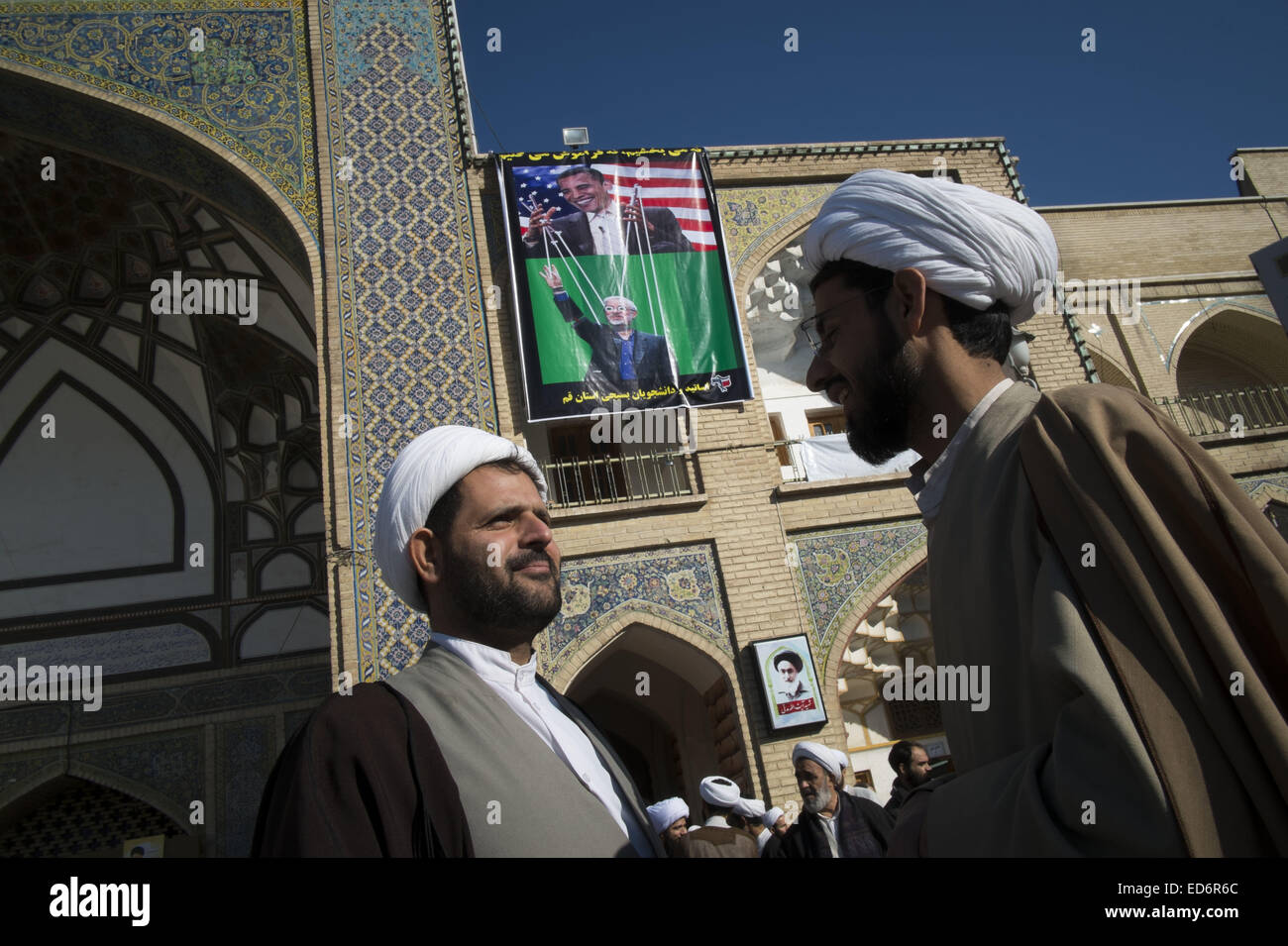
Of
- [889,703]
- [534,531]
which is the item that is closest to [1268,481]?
[889,703]

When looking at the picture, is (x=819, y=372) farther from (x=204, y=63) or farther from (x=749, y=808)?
(x=204, y=63)

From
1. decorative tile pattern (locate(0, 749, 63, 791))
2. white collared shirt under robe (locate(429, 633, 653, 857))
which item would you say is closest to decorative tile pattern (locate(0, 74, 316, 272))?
decorative tile pattern (locate(0, 749, 63, 791))

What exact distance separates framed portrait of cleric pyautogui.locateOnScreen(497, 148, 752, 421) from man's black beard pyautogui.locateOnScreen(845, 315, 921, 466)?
6515mm

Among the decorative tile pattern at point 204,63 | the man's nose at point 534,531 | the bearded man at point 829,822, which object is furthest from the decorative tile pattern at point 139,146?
the man's nose at point 534,531

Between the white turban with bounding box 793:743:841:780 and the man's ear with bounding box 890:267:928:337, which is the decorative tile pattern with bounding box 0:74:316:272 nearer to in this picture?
the white turban with bounding box 793:743:841:780

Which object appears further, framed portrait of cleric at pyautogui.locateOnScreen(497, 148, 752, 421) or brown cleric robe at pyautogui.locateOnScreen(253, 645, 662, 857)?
framed portrait of cleric at pyautogui.locateOnScreen(497, 148, 752, 421)

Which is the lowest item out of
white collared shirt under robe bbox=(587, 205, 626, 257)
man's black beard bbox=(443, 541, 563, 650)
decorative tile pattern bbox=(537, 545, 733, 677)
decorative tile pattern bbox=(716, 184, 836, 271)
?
man's black beard bbox=(443, 541, 563, 650)

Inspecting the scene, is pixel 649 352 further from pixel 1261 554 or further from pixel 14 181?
pixel 1261 554

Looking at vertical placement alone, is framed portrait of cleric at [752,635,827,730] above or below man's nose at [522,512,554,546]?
above

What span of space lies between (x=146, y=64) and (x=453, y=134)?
2709 millimetres

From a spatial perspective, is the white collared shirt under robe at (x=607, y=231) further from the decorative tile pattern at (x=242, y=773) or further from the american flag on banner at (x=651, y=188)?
the decorative tile pattern at (x=242, y=773)

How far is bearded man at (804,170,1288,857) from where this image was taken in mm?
792

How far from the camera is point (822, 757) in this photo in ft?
15.3

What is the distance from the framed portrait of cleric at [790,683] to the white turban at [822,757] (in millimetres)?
2418
